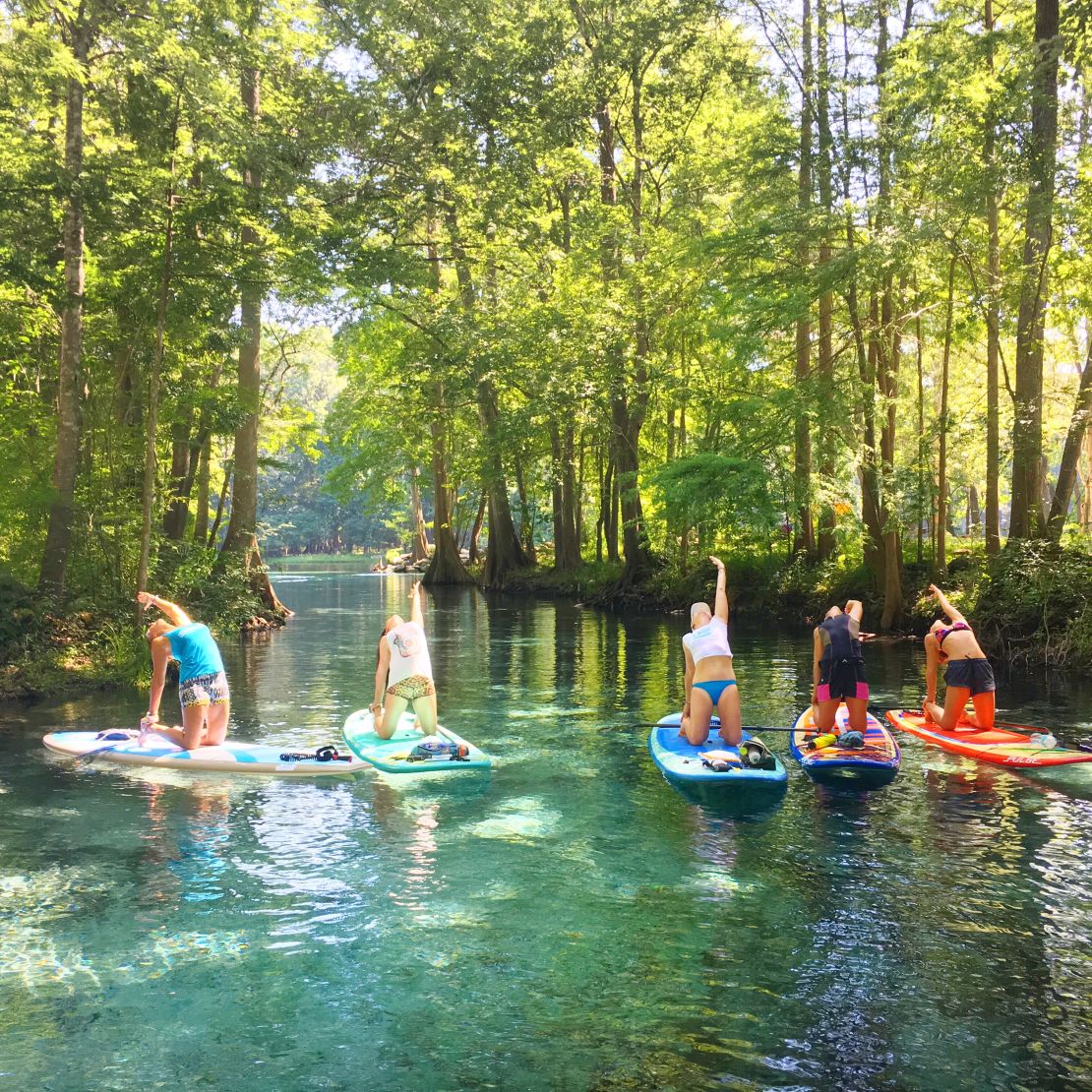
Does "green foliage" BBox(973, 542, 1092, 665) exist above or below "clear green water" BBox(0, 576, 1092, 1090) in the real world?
above

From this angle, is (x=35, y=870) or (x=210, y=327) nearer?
(x=35, y=870)

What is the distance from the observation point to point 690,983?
4871mm

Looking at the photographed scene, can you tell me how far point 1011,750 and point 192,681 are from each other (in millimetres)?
7900

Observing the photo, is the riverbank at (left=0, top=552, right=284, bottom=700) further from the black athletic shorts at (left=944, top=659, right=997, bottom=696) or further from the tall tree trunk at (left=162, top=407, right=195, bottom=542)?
the black athletic shorts at (left=944, top=659, right=997, bottom=696)

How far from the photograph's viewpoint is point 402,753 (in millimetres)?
9203

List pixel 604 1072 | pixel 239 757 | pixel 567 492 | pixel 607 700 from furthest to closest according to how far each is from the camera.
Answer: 1. pixel 567 492
2. pixel 607 700
3. pixel 239 757
4. pixel 604 1072

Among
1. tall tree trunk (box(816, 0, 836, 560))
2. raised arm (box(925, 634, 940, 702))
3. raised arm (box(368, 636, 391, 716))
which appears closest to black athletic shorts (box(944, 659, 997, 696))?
raised arm (box(925, 634, 940, 702))

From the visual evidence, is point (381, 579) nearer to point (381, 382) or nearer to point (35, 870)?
point (381, 382)

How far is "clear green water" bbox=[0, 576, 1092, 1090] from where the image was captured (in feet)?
13.8

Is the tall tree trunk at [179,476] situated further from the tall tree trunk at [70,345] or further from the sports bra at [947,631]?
the sports bra at [947,631]

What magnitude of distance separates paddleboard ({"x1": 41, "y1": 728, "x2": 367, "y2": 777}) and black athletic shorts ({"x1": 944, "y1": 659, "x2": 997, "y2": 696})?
6.08 m

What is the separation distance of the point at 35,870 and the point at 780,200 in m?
19.2

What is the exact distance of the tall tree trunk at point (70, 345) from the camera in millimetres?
13977

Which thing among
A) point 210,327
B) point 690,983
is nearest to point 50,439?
point 210,327
